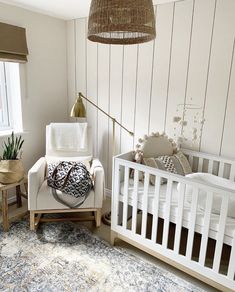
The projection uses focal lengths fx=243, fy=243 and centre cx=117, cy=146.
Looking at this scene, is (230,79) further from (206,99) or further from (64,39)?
(64,39)

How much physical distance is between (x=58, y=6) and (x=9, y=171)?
1773 mm

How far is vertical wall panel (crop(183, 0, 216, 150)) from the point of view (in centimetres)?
219

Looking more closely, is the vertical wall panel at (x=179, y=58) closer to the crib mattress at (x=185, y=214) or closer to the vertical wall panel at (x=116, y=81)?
the vertical wall panel at (x=116, y=81)

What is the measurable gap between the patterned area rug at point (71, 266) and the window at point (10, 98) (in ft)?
4.09

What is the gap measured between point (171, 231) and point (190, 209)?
0.73m

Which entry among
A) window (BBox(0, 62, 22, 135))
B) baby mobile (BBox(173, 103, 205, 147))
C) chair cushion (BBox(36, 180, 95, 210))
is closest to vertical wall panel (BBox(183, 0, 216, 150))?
baby mobile (BBox(173, 103, 205, 147))

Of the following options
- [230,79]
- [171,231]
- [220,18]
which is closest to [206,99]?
[230,79]

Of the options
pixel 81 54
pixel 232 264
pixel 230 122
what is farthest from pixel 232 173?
pixel 81 54

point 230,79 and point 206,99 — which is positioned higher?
point 230,79

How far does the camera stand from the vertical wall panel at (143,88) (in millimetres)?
2600

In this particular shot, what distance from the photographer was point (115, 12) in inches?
46.4

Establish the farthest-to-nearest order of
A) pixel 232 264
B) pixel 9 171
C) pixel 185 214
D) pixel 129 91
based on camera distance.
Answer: pixel 129 91 < pixel 9 171 < pixel 185 214 < pixel 232 264

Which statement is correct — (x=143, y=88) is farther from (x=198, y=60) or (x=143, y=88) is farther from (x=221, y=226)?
(x=221, y=226)

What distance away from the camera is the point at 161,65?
253 cm
